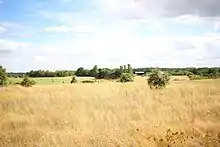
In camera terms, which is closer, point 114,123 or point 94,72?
point 114,123

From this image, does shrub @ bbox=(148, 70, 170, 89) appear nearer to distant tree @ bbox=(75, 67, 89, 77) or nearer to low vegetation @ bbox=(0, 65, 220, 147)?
low vegetation @ bbox=(0, 65, 220, 147)

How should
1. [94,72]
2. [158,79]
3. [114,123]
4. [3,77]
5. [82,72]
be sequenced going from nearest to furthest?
[114,123], [158,79], [3,77], [94,72], [82,72]

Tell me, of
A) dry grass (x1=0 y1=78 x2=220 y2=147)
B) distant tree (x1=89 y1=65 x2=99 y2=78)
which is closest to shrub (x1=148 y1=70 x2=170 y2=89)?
dry grass (x1=0 y1=78 x2=220 y2=147)

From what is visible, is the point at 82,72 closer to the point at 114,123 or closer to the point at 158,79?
the point at 158,79

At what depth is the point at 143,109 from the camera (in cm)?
951

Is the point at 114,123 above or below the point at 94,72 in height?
below

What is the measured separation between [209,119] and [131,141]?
101 inches

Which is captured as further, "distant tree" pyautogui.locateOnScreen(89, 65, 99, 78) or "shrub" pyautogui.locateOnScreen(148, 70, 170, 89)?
"distant tree" pyautogui.locateOnScreen(89, 65, 99, 78)

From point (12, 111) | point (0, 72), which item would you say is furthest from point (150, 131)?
point (0, 72)

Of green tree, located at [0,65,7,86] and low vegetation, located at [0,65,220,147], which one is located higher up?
green tree, located at [0,65,7,86]

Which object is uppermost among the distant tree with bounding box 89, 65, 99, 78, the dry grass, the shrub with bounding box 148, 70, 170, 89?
the distant tree with bounding box 89, 65, 99, 78

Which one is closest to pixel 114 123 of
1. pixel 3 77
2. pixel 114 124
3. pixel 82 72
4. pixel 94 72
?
pixel 114 124

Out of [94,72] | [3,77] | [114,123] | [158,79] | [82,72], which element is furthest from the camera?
[82,72]

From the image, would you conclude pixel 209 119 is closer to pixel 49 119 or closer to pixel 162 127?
pixel 162 127
